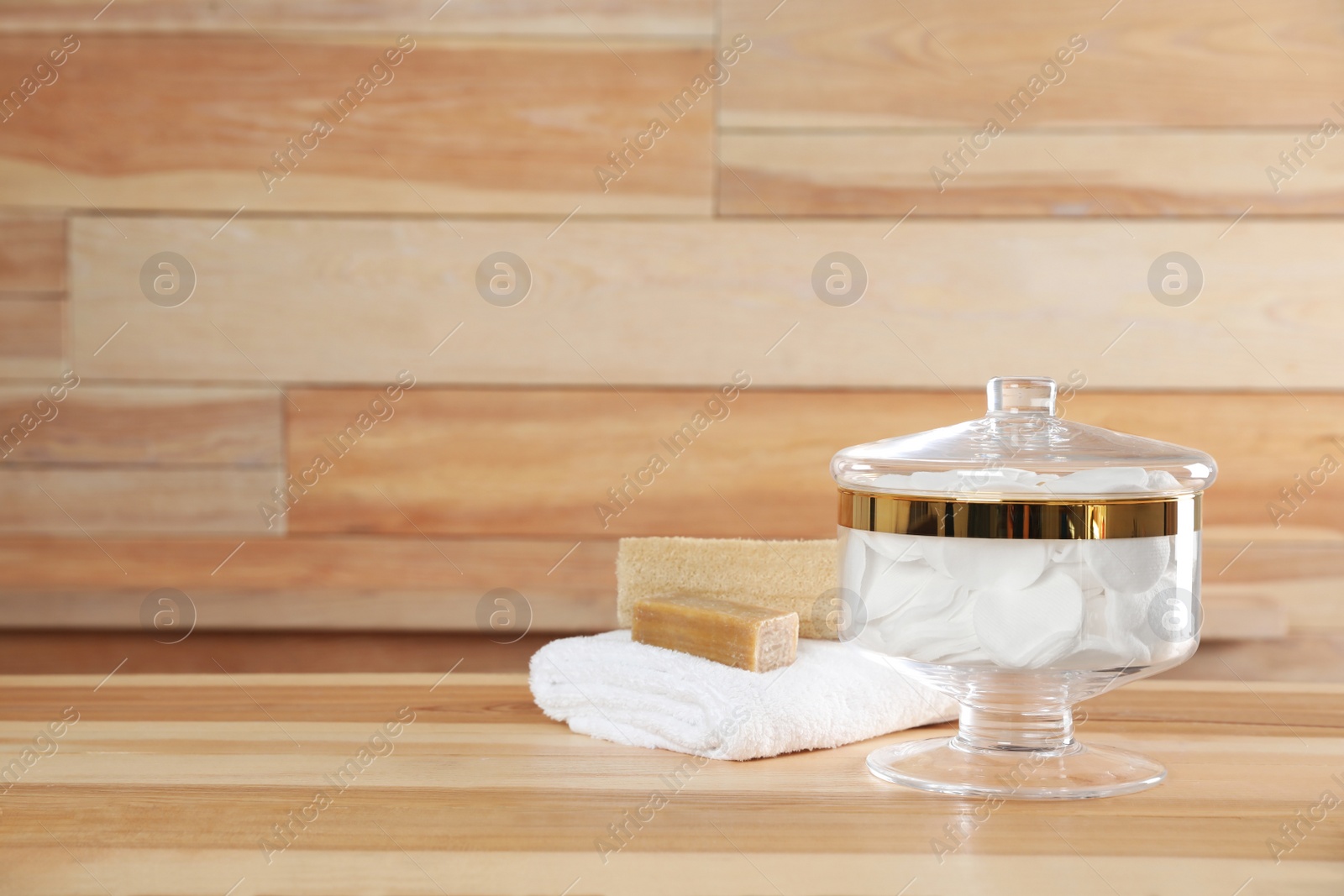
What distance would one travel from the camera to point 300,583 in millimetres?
1140

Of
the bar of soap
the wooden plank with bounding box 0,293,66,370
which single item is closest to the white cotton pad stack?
the bar of soap

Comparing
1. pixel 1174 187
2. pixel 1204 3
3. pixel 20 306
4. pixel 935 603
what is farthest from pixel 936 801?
pixel 20 306

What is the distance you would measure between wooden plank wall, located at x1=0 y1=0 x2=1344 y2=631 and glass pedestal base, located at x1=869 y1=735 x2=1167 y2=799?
0.54 metres

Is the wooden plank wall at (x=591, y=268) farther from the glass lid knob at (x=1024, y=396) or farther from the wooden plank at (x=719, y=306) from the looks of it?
the glass lid knob at (x=1024, y=396)

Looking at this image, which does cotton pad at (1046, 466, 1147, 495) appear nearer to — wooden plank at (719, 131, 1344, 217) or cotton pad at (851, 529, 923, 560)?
cotton pad at (851, 529, 923, 560)

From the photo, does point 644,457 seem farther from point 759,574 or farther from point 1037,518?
point 1037,518

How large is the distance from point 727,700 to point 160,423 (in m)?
0.78

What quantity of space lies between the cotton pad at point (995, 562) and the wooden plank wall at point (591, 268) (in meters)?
0.60

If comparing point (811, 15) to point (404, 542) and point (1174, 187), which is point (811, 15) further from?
point (404, 542)

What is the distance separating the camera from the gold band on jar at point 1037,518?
532mm

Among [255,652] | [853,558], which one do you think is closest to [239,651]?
[255,652]

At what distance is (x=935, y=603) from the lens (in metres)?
0.55

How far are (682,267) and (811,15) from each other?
28 centimetres

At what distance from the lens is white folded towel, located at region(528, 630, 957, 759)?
0.61 m
